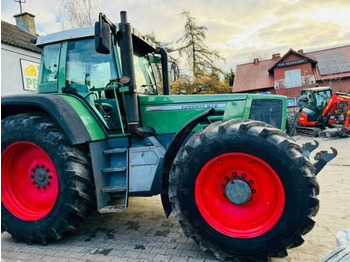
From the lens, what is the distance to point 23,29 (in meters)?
17.0

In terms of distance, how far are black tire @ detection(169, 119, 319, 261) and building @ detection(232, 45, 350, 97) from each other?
2907cm

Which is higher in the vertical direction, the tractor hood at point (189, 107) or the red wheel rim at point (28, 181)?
the tractor hood at point (189, 107)

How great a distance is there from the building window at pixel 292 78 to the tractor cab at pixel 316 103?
14.5m

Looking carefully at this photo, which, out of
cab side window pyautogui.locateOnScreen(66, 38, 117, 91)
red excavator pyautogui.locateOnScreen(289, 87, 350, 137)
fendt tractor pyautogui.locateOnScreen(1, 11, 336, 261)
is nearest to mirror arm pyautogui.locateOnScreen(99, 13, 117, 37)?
fendt tractor pyautogui.locateOnScreen(1, 11, 336, 261)

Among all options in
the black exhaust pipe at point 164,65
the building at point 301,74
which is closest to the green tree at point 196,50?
the building at point 301,74

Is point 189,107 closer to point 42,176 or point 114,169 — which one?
point 114,169

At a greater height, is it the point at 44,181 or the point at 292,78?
the point at 292,78

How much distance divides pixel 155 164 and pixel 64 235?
1.37 m

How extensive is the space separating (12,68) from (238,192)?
13630 millimetres

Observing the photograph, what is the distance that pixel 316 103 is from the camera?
14789mm

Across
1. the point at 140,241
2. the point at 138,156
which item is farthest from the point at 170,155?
the point at 140,241

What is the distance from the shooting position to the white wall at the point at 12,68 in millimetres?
12359

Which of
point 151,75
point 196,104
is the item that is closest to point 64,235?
point 196,104

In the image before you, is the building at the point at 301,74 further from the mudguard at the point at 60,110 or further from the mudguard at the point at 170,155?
the mudguard at the point at 60,110
